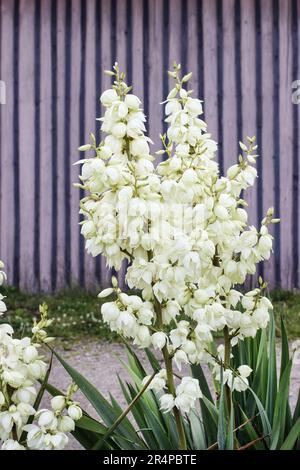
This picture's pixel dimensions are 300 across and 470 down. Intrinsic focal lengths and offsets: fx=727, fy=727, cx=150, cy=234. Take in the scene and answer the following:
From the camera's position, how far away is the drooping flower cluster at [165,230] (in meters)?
1.97

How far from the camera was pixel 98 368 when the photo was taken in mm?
5367

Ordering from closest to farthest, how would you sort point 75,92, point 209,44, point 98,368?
point 98,368 < point 209,44 < point 75,92

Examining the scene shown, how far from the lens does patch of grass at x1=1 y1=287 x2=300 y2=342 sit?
6086 mm

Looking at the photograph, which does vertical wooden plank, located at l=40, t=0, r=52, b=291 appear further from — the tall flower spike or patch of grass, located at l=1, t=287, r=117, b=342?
the tall flower spike

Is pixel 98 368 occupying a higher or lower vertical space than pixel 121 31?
lower

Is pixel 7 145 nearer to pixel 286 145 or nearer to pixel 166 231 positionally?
pixel 286 145

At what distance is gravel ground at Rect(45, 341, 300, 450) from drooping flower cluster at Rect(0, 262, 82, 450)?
2.56 meters

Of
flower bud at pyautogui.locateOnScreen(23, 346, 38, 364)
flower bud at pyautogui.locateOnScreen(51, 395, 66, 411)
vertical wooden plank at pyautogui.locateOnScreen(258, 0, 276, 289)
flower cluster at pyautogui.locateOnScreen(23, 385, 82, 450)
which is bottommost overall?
flower cluster at pyautogui.locateOnScreen(23, 385, 82, 450)

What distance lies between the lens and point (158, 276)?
201 centimetres

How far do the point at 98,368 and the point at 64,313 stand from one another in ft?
4.13

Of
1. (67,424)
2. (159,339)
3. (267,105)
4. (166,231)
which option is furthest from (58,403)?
(267,105)

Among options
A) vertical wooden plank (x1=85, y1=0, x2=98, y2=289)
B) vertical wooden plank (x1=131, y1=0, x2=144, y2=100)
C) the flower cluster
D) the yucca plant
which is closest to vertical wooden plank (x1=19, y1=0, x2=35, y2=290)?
vertical wooden plank (x1=85, y1=0, x2=98, y2=289)
